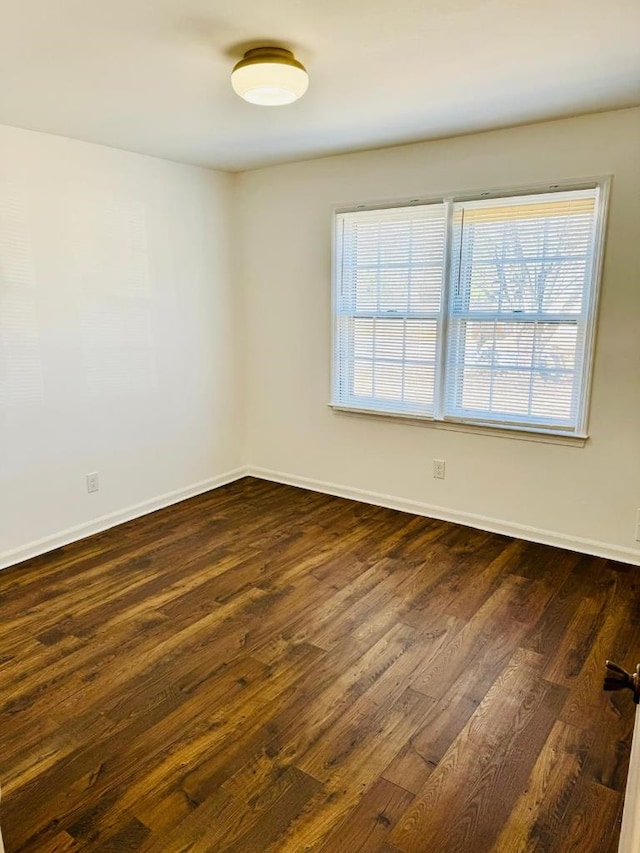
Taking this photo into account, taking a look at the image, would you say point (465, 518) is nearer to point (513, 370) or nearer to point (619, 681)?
point (513, 370)

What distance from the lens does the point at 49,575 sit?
3.07 meters

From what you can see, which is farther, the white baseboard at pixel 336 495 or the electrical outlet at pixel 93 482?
the electrical outlet at pixel 93 482

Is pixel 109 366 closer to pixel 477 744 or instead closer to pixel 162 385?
pixel 162 385

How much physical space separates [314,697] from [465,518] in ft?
6.37

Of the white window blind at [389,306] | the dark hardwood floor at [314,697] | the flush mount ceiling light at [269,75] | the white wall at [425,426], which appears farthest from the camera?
the white window blind at [389,306]

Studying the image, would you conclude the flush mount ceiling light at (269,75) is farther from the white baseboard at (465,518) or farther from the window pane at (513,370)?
the white baseboard at (465,518)

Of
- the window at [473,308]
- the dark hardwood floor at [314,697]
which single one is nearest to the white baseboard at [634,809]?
the dark hardwood floor at [314,697]

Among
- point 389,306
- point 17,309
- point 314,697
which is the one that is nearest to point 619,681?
point 314,697

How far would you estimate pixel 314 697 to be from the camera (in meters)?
2.11

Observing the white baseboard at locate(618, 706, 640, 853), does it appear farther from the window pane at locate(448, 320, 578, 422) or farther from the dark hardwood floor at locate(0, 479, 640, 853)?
the window pane at locate(448, 320, 578, 422)

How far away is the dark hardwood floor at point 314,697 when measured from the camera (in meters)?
1.60

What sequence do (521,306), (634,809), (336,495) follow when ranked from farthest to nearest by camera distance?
(336,495) < (521,306) < (634,809)

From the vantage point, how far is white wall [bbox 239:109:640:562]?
9.78 ft

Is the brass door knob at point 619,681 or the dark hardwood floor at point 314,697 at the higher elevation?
the brass door knob at point 619,681
